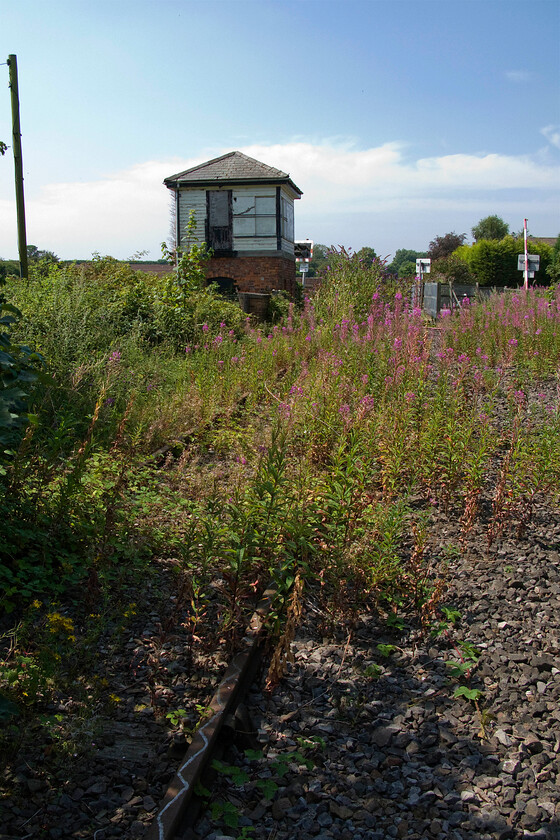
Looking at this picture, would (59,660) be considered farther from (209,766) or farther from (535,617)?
(535,617)

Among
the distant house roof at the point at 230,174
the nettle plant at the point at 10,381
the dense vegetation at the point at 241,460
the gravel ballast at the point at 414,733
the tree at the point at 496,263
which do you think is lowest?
the gravel ballast at the point at 414,733

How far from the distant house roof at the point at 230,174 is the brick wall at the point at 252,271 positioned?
309cm

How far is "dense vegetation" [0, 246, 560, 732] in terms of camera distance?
11.9ft

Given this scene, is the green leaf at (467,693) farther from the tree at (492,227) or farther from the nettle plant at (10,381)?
the tree at (492,227)

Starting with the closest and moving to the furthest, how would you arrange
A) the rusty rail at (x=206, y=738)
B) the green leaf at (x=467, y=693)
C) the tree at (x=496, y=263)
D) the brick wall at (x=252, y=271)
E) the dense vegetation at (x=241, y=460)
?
the rusty rail at (x=206, y=738) → the green leaf at (x=467, y=693) → the dense vegetation at (x=241, y=460) → the brick wall at (x=252, y=271) → the tree at (x=496, y=263)

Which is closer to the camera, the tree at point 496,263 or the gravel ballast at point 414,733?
the gravel ballast at point 414,733

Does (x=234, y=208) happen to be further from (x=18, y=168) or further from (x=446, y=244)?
(x=446, y=244)

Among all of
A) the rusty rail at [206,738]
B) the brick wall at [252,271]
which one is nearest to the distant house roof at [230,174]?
the brick wall at [252,271]

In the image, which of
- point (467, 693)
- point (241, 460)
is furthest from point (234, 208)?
point (467, 693)

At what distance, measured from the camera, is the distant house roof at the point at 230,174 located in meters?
26.9

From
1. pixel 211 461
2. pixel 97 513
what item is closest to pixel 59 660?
pixel 97 513

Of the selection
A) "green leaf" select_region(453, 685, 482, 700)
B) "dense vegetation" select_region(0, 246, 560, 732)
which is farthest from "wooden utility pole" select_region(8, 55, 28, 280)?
"green leaf" select_region(453, 685, 482, 700)

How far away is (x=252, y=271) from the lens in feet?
89.9

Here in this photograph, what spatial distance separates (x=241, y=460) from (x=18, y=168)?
1248cm
